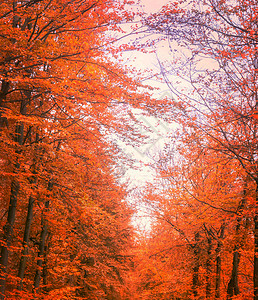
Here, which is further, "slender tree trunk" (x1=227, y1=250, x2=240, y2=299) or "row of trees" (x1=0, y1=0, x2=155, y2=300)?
"slender tree trunk" (x1=227, y1=250, x2=240, y2=299)

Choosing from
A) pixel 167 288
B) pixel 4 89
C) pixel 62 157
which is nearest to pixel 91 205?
pixel 62 157

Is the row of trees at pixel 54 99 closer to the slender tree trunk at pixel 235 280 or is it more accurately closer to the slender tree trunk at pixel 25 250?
the slender tree trunk at pixel 25 250

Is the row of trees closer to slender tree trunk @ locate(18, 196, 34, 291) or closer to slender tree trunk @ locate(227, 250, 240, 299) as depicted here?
slender tree trunk @ locate(18, 196, 34, 291)

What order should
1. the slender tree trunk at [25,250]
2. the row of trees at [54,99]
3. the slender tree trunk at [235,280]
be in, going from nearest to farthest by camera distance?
the row of trees at [54,99] < the slender tree trunk at [25,250] < the slender tree trunk at [235,280]

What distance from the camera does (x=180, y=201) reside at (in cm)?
1412

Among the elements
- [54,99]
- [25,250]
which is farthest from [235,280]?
[54,99]

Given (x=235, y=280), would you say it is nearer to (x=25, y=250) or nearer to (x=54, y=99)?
(x=25, y=250)

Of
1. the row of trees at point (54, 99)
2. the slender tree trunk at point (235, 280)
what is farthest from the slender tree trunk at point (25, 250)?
the slender tree trunk at point (235, 280)

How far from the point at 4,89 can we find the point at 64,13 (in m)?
2.58

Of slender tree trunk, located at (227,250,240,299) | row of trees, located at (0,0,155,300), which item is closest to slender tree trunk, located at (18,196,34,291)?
row of trees, located at (0,0,155,300)

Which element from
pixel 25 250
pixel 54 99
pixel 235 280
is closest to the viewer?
pixel 54 99

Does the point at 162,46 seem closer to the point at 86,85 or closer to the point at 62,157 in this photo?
the point at 86,85

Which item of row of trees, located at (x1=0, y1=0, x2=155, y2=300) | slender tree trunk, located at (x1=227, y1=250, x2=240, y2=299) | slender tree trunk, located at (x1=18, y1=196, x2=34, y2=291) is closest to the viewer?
row of trees, located at (x1=0, y1=0, x2=155, y2=300)

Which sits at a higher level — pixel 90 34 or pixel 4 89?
pixel 90 34
